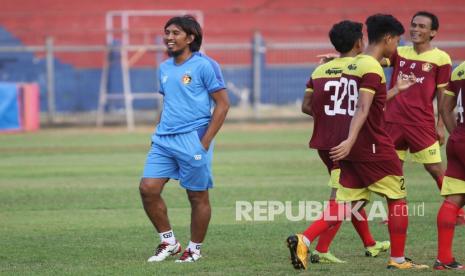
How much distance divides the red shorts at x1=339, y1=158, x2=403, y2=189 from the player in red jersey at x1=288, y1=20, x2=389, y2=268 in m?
0.29

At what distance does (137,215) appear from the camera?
11523 mm

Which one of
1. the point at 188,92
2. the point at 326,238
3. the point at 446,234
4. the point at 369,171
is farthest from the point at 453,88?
the point at 188,92

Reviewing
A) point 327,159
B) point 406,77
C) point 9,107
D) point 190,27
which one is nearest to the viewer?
point 190,27

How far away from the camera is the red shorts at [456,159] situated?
796 centimetres

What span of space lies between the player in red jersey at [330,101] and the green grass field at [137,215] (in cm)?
33

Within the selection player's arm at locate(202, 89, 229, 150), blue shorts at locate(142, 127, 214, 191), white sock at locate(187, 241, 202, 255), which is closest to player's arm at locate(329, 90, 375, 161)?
player's arm at locate(202, 89, 229, 150)

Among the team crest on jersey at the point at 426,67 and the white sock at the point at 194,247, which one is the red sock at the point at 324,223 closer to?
the white sock at the point at 194,247

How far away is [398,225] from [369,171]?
1.67 ft

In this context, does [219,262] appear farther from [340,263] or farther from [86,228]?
[86,228]

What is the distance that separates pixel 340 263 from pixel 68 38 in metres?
26.5

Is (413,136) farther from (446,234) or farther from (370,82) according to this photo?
(370,82)

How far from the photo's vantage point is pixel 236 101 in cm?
3139

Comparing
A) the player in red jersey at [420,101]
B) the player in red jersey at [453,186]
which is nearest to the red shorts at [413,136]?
the player in red jersey at [420,101]

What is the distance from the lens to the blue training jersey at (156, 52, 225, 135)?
8516mm
